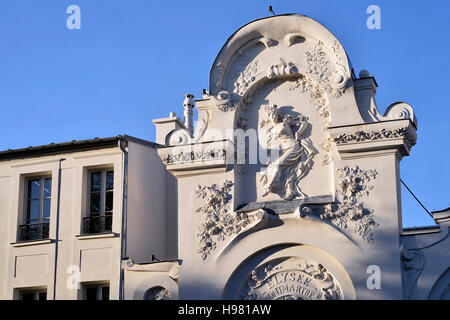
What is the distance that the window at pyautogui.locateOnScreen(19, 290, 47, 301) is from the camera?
21522 mm

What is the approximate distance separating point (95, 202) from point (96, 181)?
0.57m

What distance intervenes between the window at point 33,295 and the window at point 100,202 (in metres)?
1.88

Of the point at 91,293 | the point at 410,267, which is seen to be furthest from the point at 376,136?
the point at 91,293

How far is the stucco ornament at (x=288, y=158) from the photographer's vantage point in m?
18.8

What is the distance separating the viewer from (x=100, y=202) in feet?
71.0

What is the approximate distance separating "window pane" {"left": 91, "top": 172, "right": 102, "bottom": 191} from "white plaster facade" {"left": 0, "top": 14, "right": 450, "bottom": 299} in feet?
3.01

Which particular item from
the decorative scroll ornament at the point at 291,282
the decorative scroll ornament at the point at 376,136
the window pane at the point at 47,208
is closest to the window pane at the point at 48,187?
the window pane at the point at 47,208

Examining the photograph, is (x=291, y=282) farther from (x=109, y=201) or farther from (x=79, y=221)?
(x=79, y=221)

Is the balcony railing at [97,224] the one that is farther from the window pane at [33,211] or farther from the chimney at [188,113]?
the chimney at [188,113]

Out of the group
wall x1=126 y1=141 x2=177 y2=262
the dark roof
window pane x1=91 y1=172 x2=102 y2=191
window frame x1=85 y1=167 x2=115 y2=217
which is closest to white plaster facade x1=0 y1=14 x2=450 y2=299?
wall x1=126 y1=141 x2=177 y2=262

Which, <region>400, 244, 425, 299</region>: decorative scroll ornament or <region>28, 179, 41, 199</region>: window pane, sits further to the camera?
<region>28, 179, 41, 199</region>: window pane

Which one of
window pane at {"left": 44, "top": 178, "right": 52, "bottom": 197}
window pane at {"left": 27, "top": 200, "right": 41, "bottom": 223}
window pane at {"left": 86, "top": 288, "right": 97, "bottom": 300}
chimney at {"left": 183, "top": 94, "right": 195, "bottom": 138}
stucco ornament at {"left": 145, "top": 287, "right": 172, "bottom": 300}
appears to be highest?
chimney at {"left": 183, "top": 94, "right": 195, "bottom": 138}

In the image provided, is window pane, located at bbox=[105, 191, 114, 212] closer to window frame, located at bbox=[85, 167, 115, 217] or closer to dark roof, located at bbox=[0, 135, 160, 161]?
window frame, located at bbox=[85, 167, 115, 217]

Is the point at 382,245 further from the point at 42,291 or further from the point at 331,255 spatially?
the point at 42,291
